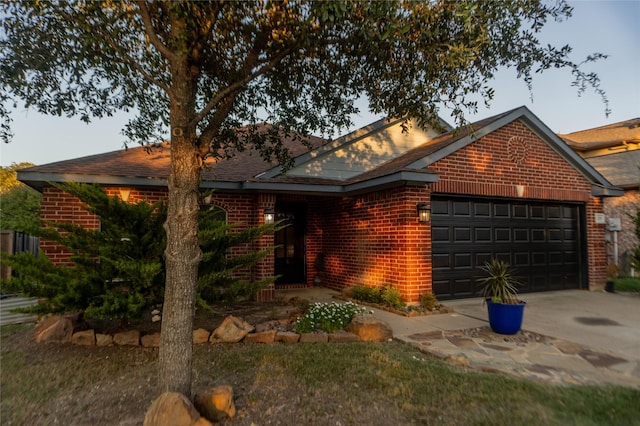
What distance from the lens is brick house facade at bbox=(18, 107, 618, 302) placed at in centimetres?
772

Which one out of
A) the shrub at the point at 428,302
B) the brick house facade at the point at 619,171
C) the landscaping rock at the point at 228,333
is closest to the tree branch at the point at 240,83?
the landscaping rock at the point at 228,333

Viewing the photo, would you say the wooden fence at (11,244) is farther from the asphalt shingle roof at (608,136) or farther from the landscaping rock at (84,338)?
the asphalt shingle roof at (608,136)

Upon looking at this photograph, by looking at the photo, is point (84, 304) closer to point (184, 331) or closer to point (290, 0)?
point (184, 331)

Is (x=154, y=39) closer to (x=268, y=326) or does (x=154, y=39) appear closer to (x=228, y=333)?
(x=228, y=333)

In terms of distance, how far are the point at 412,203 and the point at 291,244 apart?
14.3 ft

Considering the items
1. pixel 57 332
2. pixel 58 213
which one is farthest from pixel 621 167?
pixel 58 213

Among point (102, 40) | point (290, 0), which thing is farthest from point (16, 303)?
point (290, 0)

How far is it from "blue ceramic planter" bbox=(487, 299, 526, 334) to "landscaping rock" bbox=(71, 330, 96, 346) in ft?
18.8

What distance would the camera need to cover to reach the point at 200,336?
17.1 ft

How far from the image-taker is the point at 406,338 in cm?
553

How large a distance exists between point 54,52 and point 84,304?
294 centimetres

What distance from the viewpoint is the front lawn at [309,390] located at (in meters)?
3.11

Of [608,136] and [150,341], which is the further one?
[608,136]

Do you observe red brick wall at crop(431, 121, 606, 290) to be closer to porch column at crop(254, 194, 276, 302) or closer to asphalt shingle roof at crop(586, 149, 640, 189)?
porch column at crop(254, 194, 276, 302)
